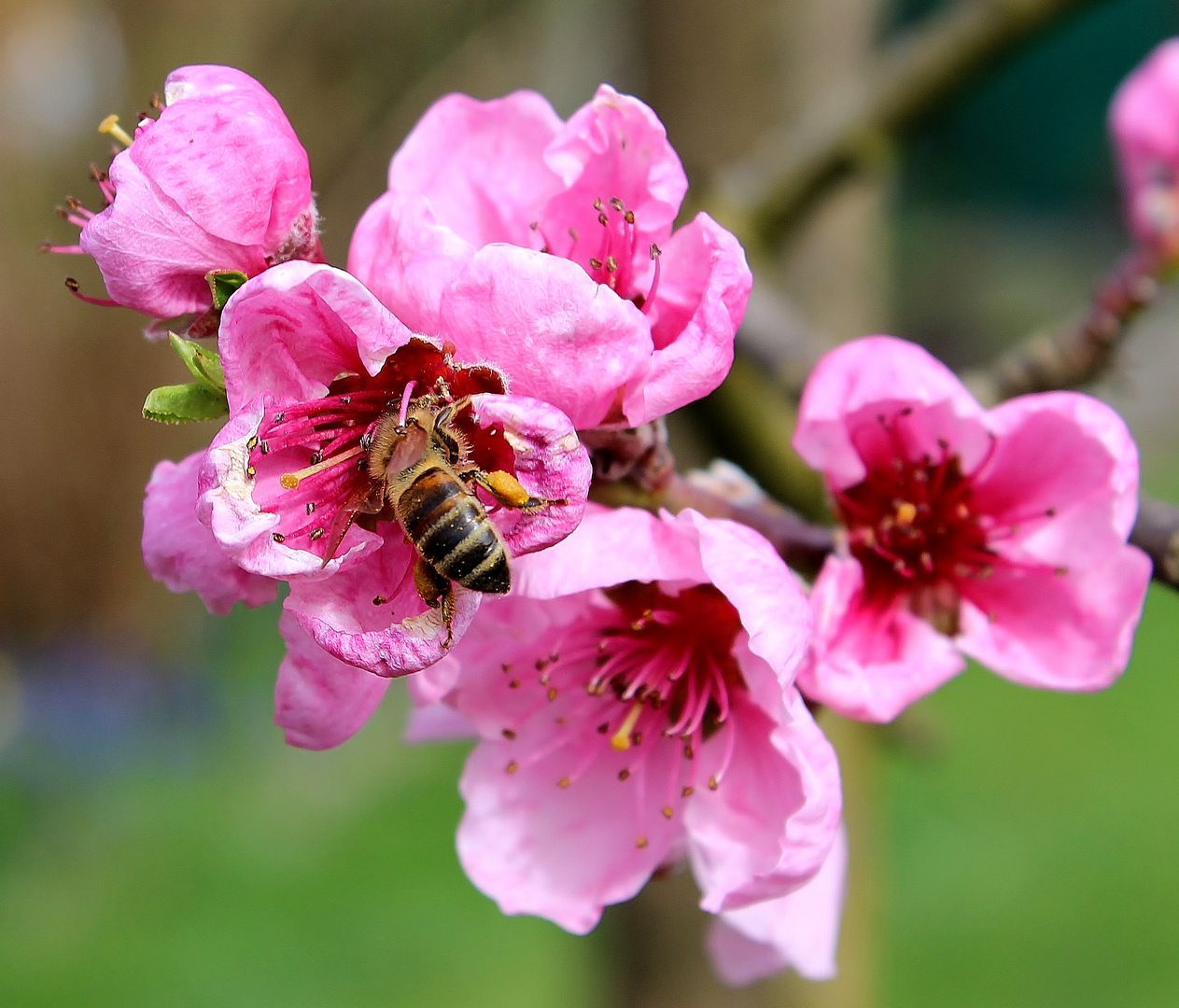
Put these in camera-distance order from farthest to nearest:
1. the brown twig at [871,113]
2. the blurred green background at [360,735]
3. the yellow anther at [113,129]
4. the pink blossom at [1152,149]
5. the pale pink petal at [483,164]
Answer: the blurred green background at [360,735] < the brown twig at [871,113] < the pink blossom at [1152,149] < the pale pink petal at [483,164] < the yellow anther at [113,129]

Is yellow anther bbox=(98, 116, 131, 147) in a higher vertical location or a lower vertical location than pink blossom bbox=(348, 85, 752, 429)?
higher

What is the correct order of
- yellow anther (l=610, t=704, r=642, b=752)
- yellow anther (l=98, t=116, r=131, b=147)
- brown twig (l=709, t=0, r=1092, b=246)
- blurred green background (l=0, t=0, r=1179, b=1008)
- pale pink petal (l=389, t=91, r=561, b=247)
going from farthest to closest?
blurred green background (l=0, t=0, r=1179, b=1008) → brown twig (l=709, t=0, r=1092, b=246) → yellow anther (l=610, t=704, r=642, b=752) → pale pink petal (l=389, t=91, r=561, b=247) → yellow anther (l=98, t=116, r=131, b=147)

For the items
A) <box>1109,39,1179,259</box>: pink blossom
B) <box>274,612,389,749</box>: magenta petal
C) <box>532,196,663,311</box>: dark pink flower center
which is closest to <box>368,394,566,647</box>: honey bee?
<box>274,612,389,749</box>: magenta petal

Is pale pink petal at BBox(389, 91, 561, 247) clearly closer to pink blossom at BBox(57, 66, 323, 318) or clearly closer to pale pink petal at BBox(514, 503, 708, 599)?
pink blossom at BBox(57, 66, 323, 318)

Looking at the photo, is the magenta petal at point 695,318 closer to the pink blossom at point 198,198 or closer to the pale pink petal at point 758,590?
the pale pink petal at point 758,590

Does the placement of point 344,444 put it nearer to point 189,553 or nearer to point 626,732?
point 189,553

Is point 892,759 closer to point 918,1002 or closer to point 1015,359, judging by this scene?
point 918,1002

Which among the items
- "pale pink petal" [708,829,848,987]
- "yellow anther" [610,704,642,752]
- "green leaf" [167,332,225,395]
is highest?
"green leaf" [167,332,225,395]

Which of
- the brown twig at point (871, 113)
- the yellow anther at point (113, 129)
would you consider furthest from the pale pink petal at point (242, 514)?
the brown twig at point (871, 113)
